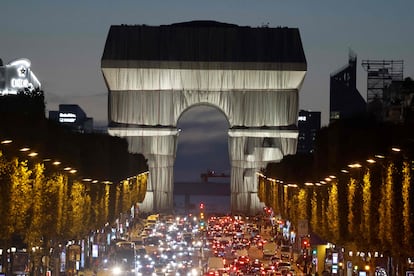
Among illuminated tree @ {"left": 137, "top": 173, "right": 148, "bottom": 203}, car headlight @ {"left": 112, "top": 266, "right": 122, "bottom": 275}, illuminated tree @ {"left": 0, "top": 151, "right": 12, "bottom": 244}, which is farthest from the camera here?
illuminated tree @ {"left": 137, "top": 173, "right": 148, "bottom": 203}

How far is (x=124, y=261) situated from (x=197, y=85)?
3624 inches

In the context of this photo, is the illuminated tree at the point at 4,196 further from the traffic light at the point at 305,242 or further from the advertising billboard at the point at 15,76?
the advertising billboard at the point at 15,76

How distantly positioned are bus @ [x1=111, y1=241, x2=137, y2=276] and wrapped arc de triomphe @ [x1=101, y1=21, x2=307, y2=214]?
86565 millimetres

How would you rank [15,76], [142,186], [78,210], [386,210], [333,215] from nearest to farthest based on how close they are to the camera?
[386,210]
[333,215]
[78,210]
[15,76]
[142,186]

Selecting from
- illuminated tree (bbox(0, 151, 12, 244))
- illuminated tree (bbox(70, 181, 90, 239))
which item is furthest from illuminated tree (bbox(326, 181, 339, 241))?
illuminated tree (bbox(0, 151, 12, 244))

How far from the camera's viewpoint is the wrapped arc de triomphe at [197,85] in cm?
16288

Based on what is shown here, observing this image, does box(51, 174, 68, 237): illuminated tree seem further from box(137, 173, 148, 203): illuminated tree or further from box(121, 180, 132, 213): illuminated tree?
box(137, 173, 148, 203): illuminated tree

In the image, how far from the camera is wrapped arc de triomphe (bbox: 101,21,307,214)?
16288 cm

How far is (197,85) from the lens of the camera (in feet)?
544

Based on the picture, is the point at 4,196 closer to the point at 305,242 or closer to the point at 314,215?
the point at 314,215

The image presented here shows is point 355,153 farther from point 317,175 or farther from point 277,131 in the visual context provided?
point 277,131

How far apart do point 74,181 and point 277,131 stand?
8568 cm

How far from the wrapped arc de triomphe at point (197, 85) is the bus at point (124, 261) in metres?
86.6

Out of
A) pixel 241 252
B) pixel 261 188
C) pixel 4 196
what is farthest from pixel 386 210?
pixel 261 188
